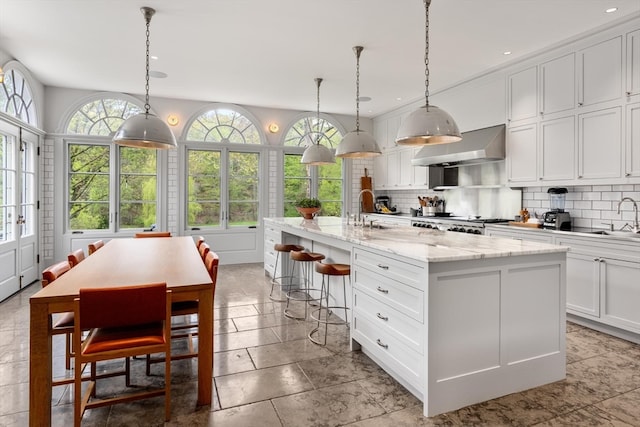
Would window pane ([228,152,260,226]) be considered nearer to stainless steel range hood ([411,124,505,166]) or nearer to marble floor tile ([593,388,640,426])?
stainless steel range hood ([411,124,505,166])

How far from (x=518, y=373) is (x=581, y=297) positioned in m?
1.78

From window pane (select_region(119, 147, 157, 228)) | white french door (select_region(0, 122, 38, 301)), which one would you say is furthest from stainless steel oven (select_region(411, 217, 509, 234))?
white french door (select_region(0, 122, 38, 301))

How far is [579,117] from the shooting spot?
3.94m

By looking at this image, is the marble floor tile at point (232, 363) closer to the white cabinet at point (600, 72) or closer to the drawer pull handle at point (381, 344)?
the drawer pull handle at point (381, 344)

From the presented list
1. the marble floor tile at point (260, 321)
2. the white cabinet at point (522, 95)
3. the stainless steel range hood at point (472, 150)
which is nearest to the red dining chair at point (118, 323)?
the marble floor tile at point (260, 321)

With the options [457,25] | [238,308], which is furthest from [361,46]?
[238,308]

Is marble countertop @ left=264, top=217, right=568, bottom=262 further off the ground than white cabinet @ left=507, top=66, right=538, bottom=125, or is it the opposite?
white cabinet @ left=507, top=66, right=538, bottom=125

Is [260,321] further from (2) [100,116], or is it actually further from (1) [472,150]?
(2) [100,116]

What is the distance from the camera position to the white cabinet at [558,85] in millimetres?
4020

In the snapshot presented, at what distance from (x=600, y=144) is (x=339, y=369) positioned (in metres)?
3.36

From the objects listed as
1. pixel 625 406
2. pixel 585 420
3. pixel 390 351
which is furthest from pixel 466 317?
pixel 625 406

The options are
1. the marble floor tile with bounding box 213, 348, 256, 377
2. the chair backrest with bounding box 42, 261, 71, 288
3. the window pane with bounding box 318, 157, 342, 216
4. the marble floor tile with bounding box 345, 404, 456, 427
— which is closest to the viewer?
the marble floor tile with bounding box 345, 404, 456, 427

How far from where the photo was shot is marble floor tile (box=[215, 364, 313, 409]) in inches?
94.3

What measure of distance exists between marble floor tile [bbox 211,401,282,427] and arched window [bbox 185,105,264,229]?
Answer: 4.95 m
